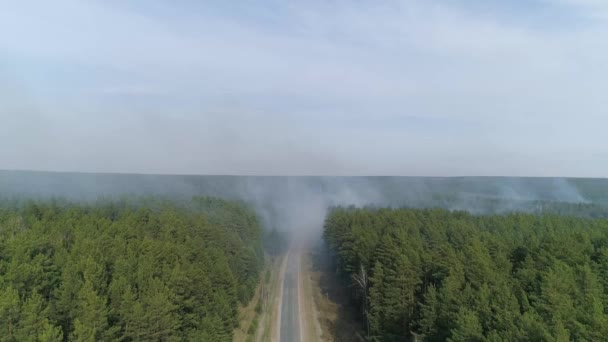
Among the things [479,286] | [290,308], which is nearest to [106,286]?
[479,286]

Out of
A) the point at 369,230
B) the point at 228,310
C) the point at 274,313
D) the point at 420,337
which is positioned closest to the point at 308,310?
the point at 274,313

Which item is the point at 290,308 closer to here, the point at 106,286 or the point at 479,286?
the point at 106,286

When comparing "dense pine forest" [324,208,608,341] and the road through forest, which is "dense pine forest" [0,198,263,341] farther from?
"dense pine forest" [324,208,608,341]

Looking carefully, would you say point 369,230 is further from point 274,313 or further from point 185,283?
point 185,283

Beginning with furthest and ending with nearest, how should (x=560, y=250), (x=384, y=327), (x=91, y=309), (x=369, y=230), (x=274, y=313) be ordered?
(x=369, y=230)
(x=274, y=313)
(x=384, y=327)
(x=560, y=250)
(x=91, y=309)

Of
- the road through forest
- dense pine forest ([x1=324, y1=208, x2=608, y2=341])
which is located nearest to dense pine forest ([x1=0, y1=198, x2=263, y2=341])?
the road through forest

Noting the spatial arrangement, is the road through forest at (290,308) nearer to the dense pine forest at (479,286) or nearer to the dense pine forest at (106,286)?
the dense pine forest at (106,286)
